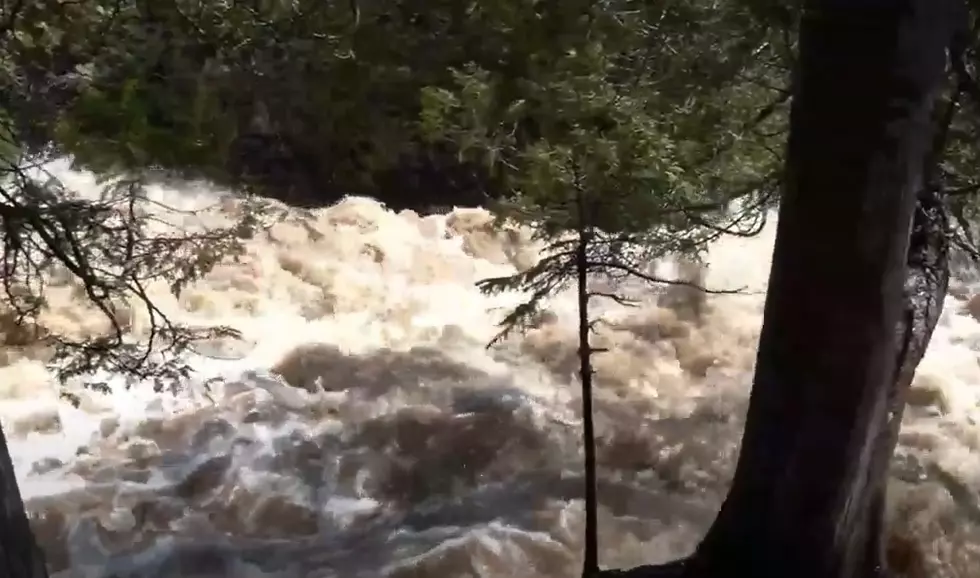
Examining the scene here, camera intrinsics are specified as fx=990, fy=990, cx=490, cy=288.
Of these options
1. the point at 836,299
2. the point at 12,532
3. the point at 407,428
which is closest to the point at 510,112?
the point at 836,299

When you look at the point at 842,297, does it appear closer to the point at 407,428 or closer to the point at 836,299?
the point at 836,299

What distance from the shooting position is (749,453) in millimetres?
2314

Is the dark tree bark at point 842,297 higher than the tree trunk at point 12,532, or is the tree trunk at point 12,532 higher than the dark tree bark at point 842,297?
the dark tree bark at point 842,297

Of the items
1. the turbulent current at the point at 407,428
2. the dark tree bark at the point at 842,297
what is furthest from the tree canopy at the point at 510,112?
the turbulent current at the point at 407,428

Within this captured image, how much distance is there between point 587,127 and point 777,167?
647mm

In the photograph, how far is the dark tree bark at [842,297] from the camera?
1.89 m

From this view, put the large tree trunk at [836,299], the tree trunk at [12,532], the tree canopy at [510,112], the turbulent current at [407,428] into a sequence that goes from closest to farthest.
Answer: the large tree trunk at [836,299]
the tree trunk at [12,532]
the tree canopy at [510,112]
the turbulent current at [407,428]

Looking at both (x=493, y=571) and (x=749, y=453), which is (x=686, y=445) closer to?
(x=493, y=571)

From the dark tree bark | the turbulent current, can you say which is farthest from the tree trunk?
the dark tree bark

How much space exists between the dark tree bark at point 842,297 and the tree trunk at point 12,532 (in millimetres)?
1570

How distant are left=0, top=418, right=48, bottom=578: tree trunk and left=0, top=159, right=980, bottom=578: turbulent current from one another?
1431mm

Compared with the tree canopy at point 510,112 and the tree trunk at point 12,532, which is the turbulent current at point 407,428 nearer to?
the tree canopy at point 510,112

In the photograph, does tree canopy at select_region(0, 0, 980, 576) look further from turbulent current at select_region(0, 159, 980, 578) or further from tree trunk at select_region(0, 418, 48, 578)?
turbulent current at select_region(0, 159, 980, 578)

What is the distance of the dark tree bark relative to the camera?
1.89 m
